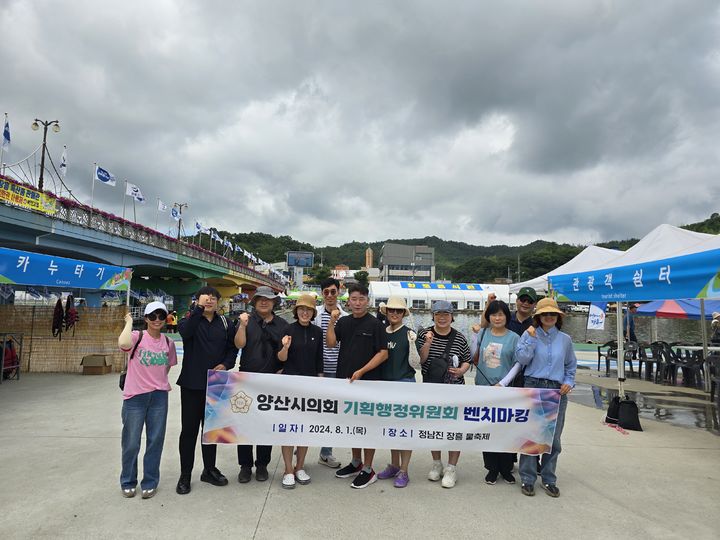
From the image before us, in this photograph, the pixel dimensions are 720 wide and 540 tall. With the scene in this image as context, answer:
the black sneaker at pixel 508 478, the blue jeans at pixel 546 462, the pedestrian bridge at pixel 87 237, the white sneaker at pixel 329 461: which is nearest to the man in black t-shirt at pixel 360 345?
the white sneaker at pixel 329 461

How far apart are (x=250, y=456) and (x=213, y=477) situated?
13.8 inches

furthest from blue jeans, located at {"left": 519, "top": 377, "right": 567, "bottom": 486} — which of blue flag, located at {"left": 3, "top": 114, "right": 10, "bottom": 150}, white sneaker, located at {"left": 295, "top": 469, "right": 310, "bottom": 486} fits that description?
blue flag, located at {"left": 3, "top": 114, "right": 10, "bottom": 150}

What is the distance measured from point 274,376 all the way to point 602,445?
4.11 metres

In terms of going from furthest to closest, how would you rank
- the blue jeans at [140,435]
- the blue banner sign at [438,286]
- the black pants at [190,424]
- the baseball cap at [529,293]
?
1. the blue banner sign at [438,286]
2. the baseball cap at [529,293]
3. the black pants at [190,424]
4. the blue jeans at [140,435]

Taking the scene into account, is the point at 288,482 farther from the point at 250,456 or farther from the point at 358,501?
the point at 358,501

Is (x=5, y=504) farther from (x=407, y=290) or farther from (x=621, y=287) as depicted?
(x=407, y=290)

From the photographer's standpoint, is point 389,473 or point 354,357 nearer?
point 354,357

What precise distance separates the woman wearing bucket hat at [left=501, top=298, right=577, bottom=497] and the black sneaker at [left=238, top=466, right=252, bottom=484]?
2.48 meters

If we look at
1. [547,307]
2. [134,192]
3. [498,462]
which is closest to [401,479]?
[498,462]

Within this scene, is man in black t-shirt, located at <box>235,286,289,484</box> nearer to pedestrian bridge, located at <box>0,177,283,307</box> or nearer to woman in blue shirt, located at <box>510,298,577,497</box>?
woman in blue shirt, located at <box>510,298,577,497</box>

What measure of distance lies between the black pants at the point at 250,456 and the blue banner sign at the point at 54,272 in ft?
16.4

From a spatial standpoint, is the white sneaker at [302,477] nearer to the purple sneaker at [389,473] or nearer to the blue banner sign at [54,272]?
the purple sneaker at [389,473]

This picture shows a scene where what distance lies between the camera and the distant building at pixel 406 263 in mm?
123125

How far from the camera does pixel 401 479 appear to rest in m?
3.61
